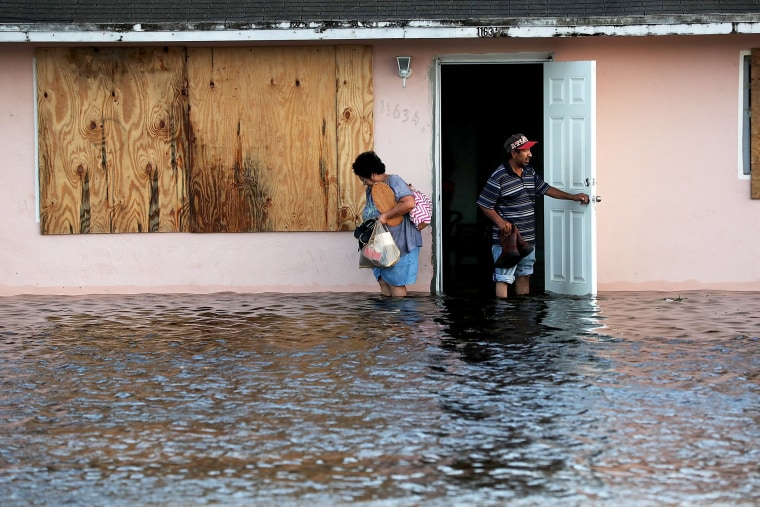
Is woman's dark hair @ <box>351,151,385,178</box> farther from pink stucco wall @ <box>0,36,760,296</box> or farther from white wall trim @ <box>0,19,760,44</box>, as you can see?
white wall trim @ <box>0,19,760,44</box>

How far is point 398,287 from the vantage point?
1233cm

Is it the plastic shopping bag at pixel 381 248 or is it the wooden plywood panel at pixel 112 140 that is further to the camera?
the wooden plywood panel at pixel 112 140

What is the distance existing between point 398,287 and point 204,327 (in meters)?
2.33

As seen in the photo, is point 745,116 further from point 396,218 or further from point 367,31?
point 367,31

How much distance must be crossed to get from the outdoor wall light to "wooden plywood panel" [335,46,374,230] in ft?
1.05

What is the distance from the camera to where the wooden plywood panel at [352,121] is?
41.7ft

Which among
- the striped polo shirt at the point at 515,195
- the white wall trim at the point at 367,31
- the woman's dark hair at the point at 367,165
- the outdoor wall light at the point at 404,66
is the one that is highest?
the white wall trim at the point at 367,31

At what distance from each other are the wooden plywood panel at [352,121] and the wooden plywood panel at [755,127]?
3885mm

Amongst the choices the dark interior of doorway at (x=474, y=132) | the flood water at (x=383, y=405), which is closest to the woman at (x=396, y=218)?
the flood water at (x=383, y=405)

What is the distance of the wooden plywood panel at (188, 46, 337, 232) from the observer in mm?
12656

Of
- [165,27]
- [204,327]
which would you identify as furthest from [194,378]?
[165,27]

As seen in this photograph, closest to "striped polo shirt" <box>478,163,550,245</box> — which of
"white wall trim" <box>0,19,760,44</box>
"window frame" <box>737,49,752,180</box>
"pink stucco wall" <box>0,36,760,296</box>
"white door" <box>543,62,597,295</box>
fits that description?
"white door" <box>543,62,597,295</box>

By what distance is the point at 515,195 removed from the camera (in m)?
12.1

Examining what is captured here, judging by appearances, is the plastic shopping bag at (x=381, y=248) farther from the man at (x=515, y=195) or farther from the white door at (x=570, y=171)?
the white door at (x=570, y=171)
